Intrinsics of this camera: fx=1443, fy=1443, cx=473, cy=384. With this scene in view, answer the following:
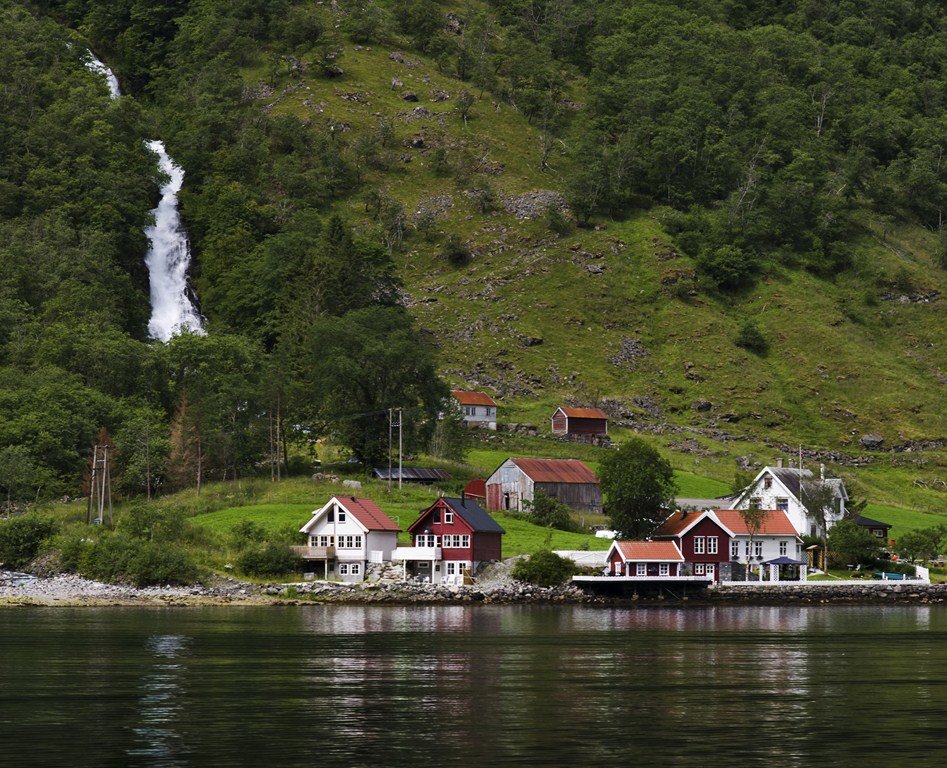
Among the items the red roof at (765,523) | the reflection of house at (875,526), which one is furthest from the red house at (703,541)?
the reflection of house at (875,526)

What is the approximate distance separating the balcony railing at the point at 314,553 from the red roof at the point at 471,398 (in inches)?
1920

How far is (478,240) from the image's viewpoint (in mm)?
183625

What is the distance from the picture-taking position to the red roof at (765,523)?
10281cm

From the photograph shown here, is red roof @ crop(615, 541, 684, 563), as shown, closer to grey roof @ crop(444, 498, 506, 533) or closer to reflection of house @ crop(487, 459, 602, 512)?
grey roof @ crop(444, 498, 506, 533)

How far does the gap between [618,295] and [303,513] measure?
80.9 meters

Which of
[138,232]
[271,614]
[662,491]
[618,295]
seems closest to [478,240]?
[618,295]

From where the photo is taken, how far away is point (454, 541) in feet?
315

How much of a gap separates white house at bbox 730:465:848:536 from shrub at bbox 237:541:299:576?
116ft

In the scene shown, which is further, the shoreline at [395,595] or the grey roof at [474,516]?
the grey roof at [474,516]

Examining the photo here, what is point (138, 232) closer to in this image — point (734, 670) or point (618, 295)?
point (618, 295)

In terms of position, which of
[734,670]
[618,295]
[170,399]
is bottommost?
[734,670]

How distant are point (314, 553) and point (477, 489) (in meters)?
25.0

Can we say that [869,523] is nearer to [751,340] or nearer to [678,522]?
[678,522]

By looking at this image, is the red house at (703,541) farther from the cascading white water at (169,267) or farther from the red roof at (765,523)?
the cascading white water at (169,267)
